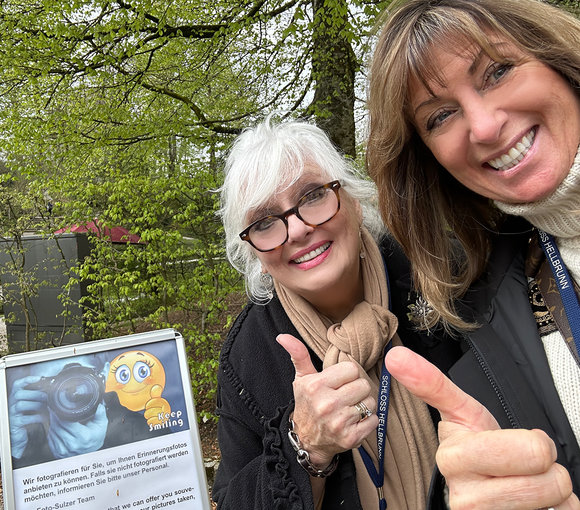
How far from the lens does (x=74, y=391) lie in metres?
1.87

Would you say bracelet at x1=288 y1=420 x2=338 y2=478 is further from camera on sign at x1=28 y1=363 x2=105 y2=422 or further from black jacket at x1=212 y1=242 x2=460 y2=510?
camera on sign at x1=28 y1=363 x2=105 y2=422

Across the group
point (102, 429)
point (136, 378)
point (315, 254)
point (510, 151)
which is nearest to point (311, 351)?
point (315, 254)

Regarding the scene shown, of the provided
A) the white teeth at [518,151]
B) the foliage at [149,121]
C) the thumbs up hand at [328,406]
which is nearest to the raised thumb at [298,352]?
the thumbs up hand at [328,406]

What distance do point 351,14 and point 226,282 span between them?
11.0ft

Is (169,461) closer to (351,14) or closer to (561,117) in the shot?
(561,117)

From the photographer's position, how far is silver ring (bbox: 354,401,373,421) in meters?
1.45

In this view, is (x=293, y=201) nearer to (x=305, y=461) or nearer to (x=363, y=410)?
(x=363, y=410)

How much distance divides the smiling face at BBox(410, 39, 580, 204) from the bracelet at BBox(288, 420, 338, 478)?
106 centimetres

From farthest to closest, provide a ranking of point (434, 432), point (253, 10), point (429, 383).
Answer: point (253, 10) → point (434, 432) → point (429, 383)

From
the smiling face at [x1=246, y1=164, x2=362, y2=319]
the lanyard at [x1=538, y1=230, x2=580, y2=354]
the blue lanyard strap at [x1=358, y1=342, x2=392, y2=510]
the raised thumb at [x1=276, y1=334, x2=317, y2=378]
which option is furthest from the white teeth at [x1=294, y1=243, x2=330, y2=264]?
the lanyard at [x1=538, y1=230, x2=580, y2=354]

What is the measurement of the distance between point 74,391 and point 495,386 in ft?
5.23

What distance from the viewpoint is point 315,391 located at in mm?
1458

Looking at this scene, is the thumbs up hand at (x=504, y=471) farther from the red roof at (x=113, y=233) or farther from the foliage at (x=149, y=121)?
the red roof at (x=113, y=233)

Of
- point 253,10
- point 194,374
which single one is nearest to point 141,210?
point 194,374
